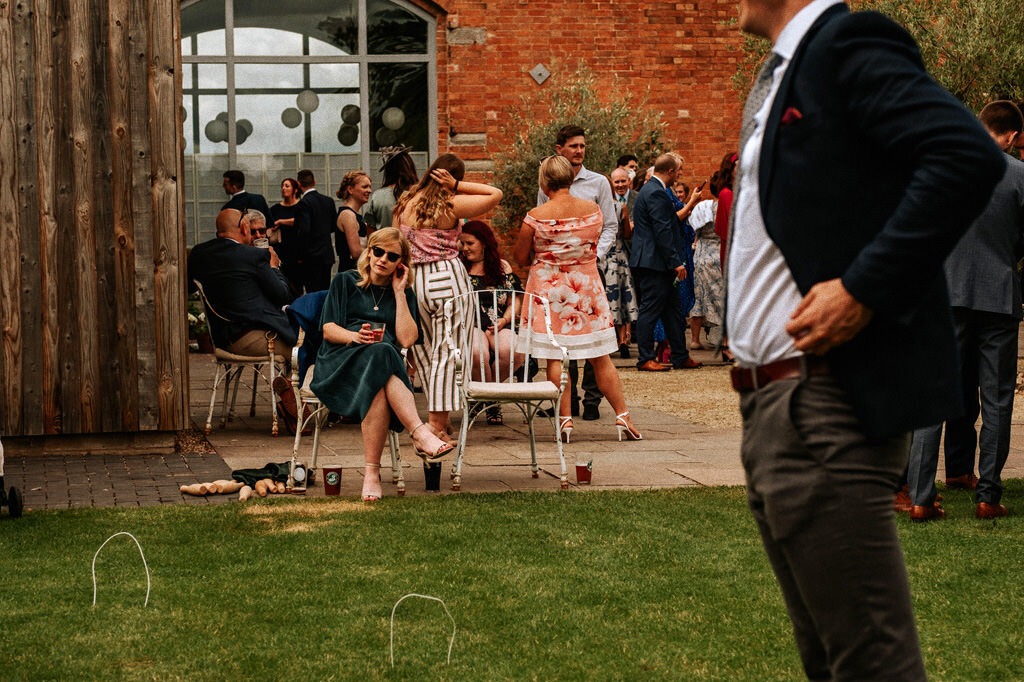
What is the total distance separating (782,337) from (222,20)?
618 inches

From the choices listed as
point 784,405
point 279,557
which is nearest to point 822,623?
point 784,405

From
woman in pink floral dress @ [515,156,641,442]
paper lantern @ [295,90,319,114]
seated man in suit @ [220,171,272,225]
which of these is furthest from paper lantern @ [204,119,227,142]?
woman in pink floral dress @ [515,156,641,442]

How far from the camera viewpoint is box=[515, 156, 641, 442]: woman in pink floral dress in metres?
8.52

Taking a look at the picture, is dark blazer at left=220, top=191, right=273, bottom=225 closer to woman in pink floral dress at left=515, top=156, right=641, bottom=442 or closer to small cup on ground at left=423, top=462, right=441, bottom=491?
woman in pink floral dress at left=515, top=156, right=641, bottom=442

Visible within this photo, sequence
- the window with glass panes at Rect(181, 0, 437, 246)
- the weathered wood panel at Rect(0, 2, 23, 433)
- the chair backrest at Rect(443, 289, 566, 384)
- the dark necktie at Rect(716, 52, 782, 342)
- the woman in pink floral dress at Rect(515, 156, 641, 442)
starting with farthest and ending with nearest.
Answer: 1. the window with glass panes at Rect(181, 0, 437, 246)
2. the woman in pink floral dress at Rect(515, 156, 641, 442)
3. the weathered wood panel at Rect(0, 2, 23, 433)
4. the chair backrest at Rect(443, 289, 566, 384)
5. the dark necktie at Rect(716, 52, 782, 342)

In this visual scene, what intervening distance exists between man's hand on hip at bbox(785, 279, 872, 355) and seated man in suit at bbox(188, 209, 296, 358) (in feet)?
24.2

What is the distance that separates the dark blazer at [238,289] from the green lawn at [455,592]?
288cm

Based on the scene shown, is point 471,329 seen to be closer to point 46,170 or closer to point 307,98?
point 46,170

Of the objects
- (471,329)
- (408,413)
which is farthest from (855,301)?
(471,329)

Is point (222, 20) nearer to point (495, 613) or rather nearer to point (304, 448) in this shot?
point (304, 448)

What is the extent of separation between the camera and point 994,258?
598 cm

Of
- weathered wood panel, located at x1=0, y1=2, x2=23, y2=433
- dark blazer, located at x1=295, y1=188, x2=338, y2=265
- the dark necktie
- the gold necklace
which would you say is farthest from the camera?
dark blazer, located at x1=295, y1=188, x2=338, y2=265

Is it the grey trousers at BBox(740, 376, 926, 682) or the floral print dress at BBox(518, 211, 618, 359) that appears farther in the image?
the floral print dress at BBox(518, 211, 618, 359)

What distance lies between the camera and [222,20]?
16.6m
